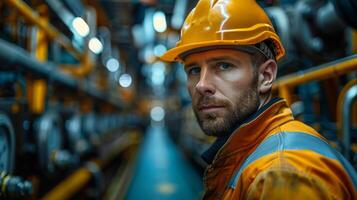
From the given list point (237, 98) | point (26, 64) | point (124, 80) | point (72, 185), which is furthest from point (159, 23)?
point (124, 80)

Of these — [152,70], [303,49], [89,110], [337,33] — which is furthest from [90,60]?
[152,70]

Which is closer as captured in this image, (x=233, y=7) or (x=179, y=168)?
(x=233, y=7)

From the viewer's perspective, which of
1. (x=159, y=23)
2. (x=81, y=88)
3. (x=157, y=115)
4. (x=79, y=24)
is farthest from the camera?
(x=157, y=115)

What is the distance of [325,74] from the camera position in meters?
1.69

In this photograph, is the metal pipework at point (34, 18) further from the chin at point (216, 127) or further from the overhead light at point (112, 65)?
the overhead light at point (112, 65)

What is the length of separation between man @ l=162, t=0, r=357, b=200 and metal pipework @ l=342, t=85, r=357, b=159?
424 mm

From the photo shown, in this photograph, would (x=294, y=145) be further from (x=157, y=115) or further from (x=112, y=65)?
(x=157, y=115)

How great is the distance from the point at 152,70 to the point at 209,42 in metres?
14.9

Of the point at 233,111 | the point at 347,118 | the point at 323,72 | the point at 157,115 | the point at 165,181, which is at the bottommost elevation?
the point at 157,115

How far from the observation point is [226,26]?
1.28 metres

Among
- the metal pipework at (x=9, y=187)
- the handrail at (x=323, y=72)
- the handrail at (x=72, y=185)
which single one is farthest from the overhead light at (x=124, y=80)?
the metal pipework at (x=9, y=187)

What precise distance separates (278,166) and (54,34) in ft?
8.52

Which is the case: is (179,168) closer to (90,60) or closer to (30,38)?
(90,60)

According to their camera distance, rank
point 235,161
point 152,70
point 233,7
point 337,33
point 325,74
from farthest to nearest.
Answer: point 152,70
point 337,33
point 325,74
point 233,7
point 235,161
